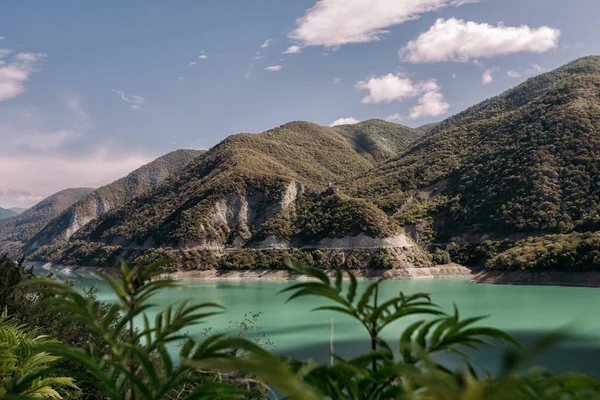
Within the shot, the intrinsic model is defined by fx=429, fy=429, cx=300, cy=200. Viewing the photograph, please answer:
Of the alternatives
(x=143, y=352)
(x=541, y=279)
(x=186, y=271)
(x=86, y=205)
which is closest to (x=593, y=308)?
(x=541, y=279)

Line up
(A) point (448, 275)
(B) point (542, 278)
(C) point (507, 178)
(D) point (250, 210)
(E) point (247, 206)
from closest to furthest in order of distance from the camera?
(B) point (542, 278)
(A) point (448, 275)
(C) point (507, 178)
(E) point (247, 206)
(D) point (250, 210)

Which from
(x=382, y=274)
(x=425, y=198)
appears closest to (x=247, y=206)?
(x=425, y=198)

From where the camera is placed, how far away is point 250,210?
82.7m

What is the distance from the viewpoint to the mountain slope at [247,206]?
70.1 metres

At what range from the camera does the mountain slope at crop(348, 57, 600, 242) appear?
56.4 metres

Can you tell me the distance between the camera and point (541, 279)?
4362cm

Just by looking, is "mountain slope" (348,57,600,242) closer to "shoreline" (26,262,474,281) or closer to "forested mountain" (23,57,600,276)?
"forested mountain" (23,57,600,276)

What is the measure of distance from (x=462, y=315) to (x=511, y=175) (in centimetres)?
4132

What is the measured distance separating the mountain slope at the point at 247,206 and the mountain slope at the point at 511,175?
1076 centimetres

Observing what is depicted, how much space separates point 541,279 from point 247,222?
51.1m

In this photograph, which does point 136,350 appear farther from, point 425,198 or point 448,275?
point 425,198

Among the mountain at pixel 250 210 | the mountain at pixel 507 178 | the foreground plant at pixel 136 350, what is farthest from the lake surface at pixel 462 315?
the mountain at pixel 250 210

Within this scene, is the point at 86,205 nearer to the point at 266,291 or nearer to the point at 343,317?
the point at 266,291

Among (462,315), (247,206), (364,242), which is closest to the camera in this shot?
(462,315)
